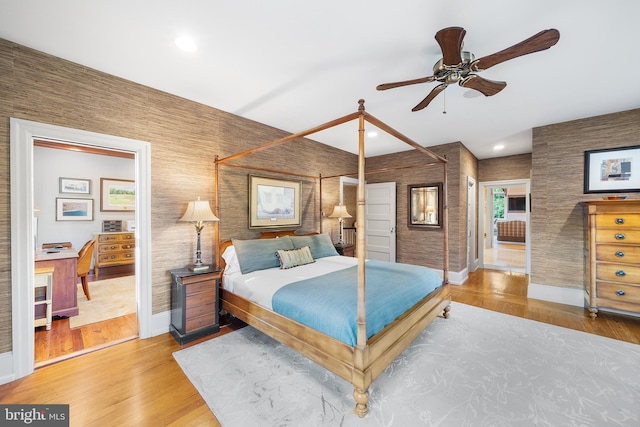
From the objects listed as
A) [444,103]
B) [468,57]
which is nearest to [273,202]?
[444,103]

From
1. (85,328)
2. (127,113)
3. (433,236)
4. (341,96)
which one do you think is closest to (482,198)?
(433,236)

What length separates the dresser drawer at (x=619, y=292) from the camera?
3098 mm

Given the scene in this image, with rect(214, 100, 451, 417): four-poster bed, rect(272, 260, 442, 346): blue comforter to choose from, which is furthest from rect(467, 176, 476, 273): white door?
rect(214, 100, 451, 417): four-poster bed

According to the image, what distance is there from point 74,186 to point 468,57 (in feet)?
23.6

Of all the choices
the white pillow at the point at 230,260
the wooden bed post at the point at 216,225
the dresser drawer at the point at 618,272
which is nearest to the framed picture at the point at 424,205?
the dresser drawer at the point at 618,272

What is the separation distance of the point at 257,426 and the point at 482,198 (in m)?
6.70

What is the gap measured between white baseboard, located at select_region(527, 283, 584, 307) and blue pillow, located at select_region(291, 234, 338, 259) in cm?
327

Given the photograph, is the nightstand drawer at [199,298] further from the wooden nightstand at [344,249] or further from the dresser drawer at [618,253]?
the dresser drawer at [618,253]

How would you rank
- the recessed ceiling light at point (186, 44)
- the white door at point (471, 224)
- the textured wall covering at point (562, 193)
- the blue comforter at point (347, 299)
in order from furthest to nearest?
the white door at point (471, 224)
the textured wall covering at point (562, 193)
the recessed ceiling light at point (186, 44)
the blue comforter at point (347, 299)

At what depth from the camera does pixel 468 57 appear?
208 cm

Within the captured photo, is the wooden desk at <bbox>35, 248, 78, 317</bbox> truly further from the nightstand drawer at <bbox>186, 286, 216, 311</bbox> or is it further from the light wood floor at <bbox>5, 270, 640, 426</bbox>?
the nightstand drawer at <bbox>186, 286, 216, 311</bbox>

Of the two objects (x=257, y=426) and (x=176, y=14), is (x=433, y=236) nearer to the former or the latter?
(x=257, y=426)

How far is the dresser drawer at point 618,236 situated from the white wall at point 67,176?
8.55 meters

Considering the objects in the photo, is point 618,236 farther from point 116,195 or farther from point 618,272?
point 116,195
